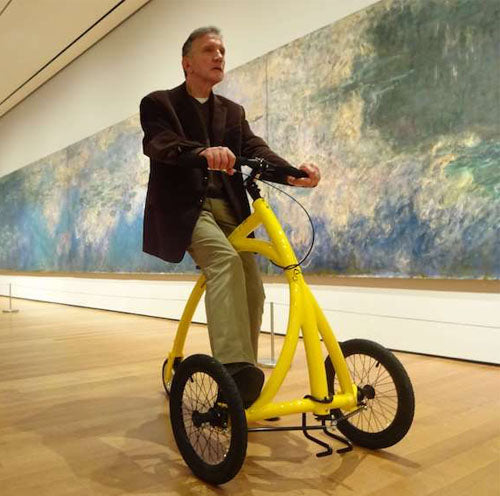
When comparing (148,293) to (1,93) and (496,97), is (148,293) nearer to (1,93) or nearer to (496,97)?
(496,97)

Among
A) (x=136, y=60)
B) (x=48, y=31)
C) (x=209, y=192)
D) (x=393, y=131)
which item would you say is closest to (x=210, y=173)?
(x=209, y=192)

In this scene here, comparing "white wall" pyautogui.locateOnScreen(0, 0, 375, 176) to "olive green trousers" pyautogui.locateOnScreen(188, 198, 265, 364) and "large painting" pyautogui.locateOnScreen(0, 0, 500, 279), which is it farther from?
"olive green trousers" pyautogui.locateOnScreen(188, 198, 265, 364)

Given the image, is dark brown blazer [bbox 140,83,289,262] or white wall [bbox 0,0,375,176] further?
white wall [bbox 0,0,375,176]

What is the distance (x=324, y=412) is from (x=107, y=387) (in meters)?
1.44

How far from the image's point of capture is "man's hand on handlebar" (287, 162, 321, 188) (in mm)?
1675

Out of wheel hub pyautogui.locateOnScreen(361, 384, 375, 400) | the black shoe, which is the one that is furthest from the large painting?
the black shoe

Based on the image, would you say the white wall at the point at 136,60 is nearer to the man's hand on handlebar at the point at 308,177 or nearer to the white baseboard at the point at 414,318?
the white baseboard at the point at 414,318

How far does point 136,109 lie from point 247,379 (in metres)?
4.93

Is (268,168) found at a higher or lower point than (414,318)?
higher

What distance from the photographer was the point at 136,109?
585cm

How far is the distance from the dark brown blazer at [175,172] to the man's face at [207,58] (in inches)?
3.8

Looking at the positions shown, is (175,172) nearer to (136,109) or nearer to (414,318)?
(414,318)

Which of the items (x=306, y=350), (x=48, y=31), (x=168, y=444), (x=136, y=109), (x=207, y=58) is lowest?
(x=168, y=444)

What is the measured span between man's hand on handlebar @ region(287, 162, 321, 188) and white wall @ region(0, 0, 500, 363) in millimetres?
1656
